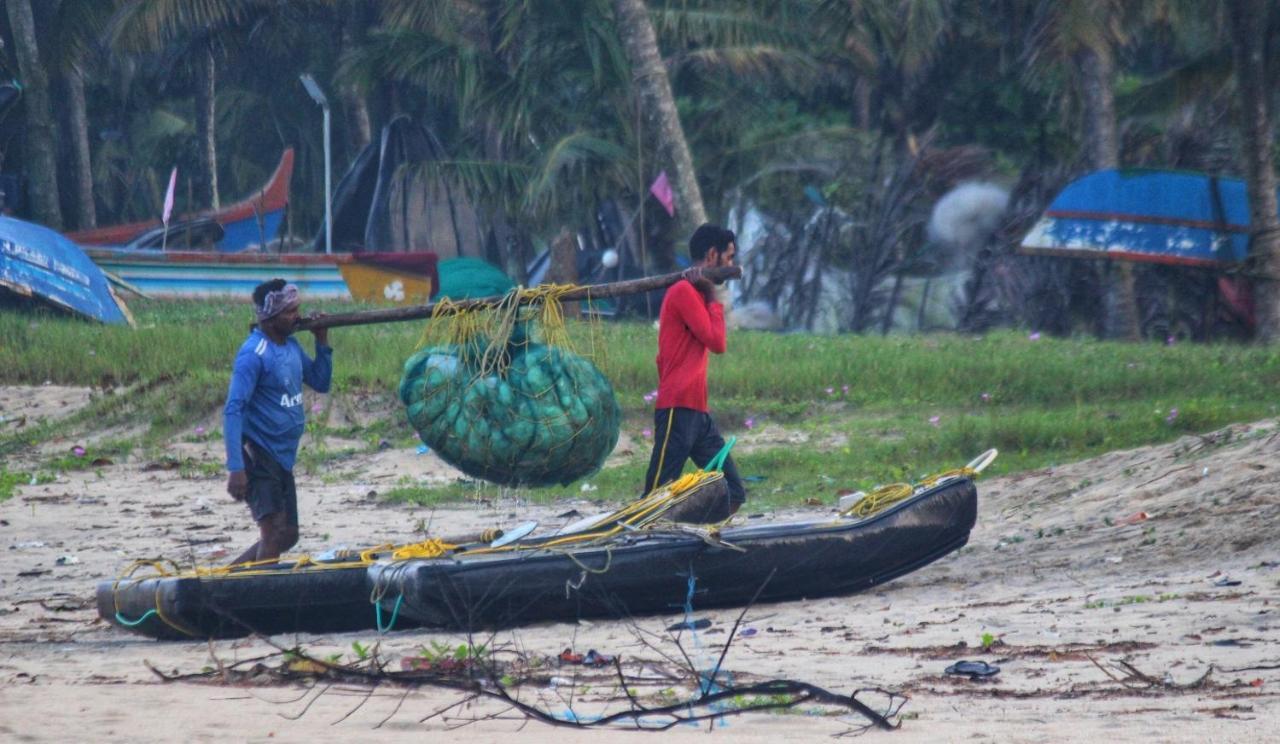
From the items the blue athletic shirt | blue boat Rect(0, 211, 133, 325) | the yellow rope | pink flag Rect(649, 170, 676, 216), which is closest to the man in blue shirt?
the blue athletic shirt

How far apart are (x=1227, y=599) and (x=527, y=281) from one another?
773 inches

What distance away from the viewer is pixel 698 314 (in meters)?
7.10

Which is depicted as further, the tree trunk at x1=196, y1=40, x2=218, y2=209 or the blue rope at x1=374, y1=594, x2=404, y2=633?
the tree trunk at x1=196, y1=40, x2=218, y2=209

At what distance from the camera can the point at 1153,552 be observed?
701cm

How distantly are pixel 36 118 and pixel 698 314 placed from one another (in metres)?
17.6

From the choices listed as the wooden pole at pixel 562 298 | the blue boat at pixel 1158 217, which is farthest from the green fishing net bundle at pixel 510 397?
the blue boat at pixel 1158 217

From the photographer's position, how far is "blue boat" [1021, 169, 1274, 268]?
1593cm

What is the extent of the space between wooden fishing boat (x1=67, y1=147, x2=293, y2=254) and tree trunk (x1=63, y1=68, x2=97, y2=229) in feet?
2.16

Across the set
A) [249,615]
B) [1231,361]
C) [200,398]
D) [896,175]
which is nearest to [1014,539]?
[249,615]

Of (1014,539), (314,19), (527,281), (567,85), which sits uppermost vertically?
(314,19)

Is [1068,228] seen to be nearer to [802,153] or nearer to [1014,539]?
[802,153]

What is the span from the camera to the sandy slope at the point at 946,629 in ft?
14.4

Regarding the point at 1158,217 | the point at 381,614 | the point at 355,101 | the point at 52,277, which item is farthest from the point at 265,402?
the point at 355,101

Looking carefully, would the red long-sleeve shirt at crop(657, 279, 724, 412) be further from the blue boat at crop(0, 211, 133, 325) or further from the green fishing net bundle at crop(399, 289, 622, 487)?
the blue boat at crop(0, 211, 133, 325)
